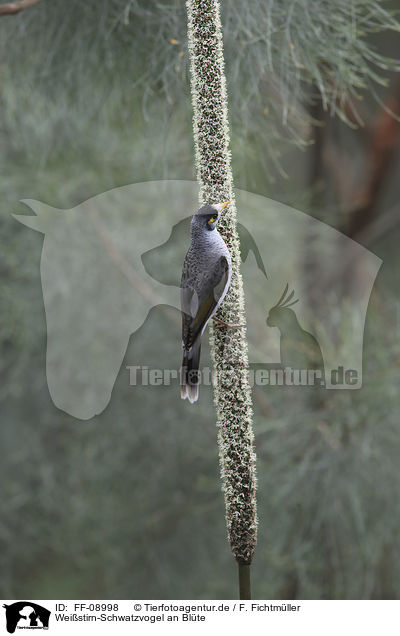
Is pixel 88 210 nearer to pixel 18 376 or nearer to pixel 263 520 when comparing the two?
pixel 18 376

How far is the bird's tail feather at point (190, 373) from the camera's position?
32 centimetres

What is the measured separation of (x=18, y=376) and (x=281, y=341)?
1.79 feet

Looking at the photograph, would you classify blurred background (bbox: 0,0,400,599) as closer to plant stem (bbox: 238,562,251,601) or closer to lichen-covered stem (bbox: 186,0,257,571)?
lichen-covered stem (bbox: 186,0,257,571)

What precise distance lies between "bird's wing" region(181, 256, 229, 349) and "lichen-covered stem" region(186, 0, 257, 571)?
0.04 feet

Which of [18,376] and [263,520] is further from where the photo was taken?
[18,376]

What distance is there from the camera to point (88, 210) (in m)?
1.09

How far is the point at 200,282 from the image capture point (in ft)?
1.05

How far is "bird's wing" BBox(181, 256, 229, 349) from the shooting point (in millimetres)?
293

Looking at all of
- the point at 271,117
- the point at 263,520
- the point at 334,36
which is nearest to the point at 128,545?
the point at 263,520

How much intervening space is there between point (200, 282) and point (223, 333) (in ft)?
0.16
